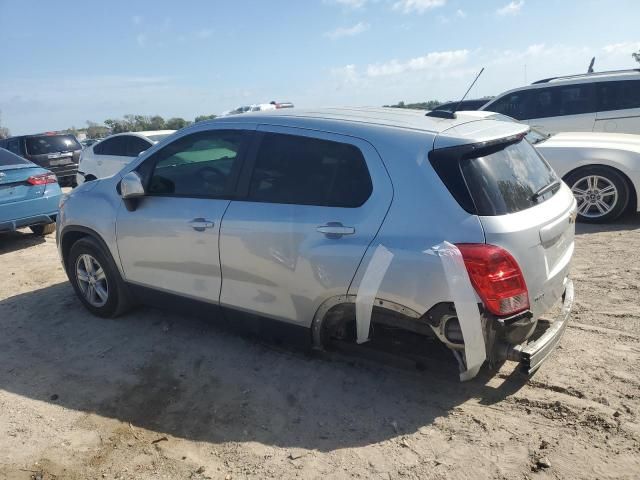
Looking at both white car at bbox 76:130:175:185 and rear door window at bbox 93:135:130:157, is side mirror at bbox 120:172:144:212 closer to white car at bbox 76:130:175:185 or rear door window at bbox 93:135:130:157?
white car at bbox 76:130:175:185

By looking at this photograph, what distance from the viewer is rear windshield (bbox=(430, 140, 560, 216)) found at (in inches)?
105

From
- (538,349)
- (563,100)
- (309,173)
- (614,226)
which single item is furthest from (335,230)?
(563,100)

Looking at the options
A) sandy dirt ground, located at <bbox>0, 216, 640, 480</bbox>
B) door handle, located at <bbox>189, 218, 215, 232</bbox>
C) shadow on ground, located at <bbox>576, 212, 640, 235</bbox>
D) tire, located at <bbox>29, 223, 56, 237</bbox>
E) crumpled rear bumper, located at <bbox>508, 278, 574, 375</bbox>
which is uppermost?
door handle, located at <bbox>189, 218, 215, 232</bbox>

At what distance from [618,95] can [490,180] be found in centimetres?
760

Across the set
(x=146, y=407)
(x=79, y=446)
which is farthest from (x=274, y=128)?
(x=79, y=446)

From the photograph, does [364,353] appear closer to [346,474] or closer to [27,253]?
[346,474]

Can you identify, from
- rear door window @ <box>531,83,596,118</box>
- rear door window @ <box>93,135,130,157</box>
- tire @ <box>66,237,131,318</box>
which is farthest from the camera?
rear door window @ <box>93,135,130,157</box>

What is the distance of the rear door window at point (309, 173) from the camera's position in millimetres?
2992

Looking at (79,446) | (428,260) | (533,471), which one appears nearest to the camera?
(533,471)

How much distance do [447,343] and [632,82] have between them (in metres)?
8.16

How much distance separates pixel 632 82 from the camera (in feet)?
28.1

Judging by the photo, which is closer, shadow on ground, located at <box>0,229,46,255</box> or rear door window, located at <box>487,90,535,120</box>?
shadow on ground, located at <box>0,229,46,255</box>

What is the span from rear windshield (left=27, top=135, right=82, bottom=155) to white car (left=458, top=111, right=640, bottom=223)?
41.7 ft

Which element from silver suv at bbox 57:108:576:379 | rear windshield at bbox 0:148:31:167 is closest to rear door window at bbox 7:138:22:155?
rear windshield at bbox 0:148:31:167
